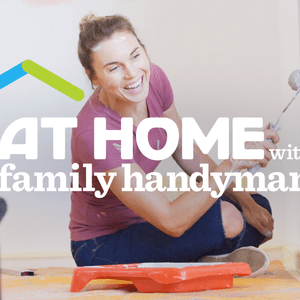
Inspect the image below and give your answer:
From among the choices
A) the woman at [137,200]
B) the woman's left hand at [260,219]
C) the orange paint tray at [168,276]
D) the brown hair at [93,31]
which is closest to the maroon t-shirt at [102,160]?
the woman at [137,200]

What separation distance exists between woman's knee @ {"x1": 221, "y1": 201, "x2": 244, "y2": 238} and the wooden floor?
→ 0.47 feet

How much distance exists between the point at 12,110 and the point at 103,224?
50 cm

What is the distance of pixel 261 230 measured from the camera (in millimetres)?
1388

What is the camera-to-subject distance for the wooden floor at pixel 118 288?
1.06 metres

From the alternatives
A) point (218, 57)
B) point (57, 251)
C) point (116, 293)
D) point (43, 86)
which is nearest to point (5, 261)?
point (57, 251)

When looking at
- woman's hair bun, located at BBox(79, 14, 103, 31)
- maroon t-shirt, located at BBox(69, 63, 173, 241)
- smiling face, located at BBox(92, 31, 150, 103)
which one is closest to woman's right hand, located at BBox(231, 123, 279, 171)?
maroon t-shirt, located at BBox(69, 63, 173, 241)

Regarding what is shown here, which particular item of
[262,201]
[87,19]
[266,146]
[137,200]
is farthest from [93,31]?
[262,201]

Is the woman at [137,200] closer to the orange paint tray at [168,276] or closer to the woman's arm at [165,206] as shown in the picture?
the woman's arm at [165,206]

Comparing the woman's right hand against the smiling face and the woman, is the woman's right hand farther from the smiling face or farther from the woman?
the smiling face

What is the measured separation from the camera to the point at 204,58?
1.42m

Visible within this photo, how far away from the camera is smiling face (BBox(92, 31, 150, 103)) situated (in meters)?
1.31

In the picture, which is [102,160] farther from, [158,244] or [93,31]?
[93,31]

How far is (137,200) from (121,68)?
408mm

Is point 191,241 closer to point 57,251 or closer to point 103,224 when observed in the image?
point 103,224
